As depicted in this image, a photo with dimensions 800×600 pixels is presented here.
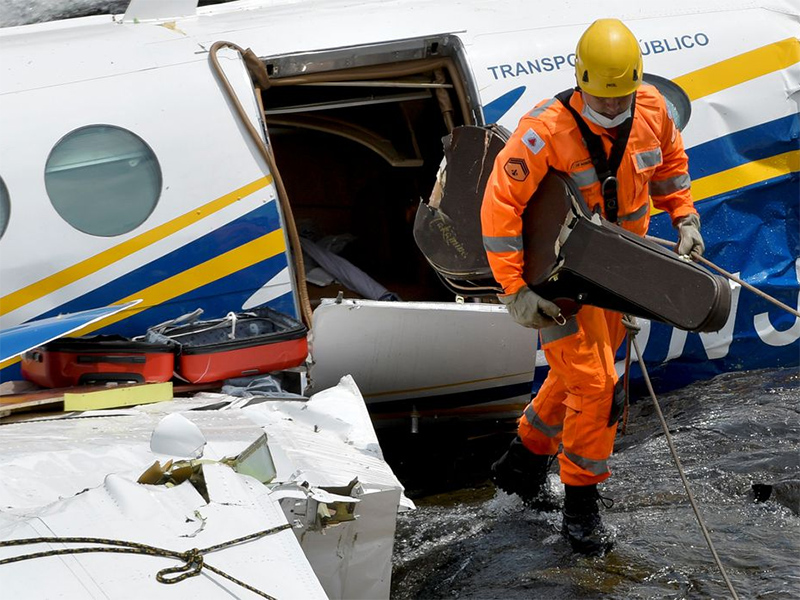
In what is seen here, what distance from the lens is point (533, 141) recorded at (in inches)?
170

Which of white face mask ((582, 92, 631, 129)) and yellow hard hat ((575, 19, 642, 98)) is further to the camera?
white face mask ((582, 92, 631, 129))

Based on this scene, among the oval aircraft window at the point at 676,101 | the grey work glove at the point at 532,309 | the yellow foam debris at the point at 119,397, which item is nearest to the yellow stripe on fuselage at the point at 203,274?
the yellow foam debris at the point at 119,397

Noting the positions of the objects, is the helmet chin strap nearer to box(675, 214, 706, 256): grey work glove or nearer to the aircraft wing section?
box(675, 214, 706, 256): grey work glove

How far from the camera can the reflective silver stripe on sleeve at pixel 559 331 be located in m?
4.41

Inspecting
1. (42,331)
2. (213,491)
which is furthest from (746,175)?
(213,491)

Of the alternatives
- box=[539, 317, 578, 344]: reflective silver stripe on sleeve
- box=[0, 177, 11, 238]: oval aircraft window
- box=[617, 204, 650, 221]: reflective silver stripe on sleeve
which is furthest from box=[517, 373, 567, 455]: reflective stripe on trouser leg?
box=[0, 177, 11, 238]: oval aircraft window

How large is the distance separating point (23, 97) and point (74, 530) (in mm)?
2933

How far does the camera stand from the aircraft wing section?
449cm

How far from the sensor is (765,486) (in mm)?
4980

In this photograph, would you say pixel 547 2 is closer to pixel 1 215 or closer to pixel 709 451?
pixel 709 451

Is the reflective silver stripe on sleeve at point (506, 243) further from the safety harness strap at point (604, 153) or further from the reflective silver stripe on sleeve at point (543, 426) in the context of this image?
the reflective silver stripe on sleeve at point (543, 426)

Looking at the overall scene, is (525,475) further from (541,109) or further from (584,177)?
(541,109)

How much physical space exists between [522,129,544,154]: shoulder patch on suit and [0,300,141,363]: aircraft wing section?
1.86 meters

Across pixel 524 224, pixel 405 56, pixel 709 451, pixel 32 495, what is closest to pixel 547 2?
pixel 405 56
